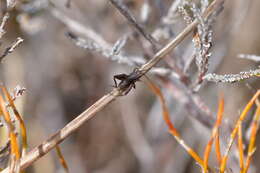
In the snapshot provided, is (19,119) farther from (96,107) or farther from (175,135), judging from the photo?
(175,135)

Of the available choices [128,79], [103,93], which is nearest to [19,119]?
[128,79]

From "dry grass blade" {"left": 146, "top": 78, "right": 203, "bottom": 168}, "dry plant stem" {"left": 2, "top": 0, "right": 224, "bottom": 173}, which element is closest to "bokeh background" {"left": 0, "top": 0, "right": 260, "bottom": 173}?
"dry grass blade" {"left": 146, "top": 78, "right": 203, "bottom": 168}

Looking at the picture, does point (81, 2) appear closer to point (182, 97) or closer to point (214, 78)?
point (182, 97)

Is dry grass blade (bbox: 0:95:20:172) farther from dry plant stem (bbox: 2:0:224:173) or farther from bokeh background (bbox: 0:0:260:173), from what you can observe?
bokeh background (bbox: 0:0:260:173)

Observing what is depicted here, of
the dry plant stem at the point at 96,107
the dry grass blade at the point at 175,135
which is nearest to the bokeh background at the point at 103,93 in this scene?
the dry grass blade at the point at 175,135

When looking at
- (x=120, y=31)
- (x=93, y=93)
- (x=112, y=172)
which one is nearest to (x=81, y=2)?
(x=120, y=31)
